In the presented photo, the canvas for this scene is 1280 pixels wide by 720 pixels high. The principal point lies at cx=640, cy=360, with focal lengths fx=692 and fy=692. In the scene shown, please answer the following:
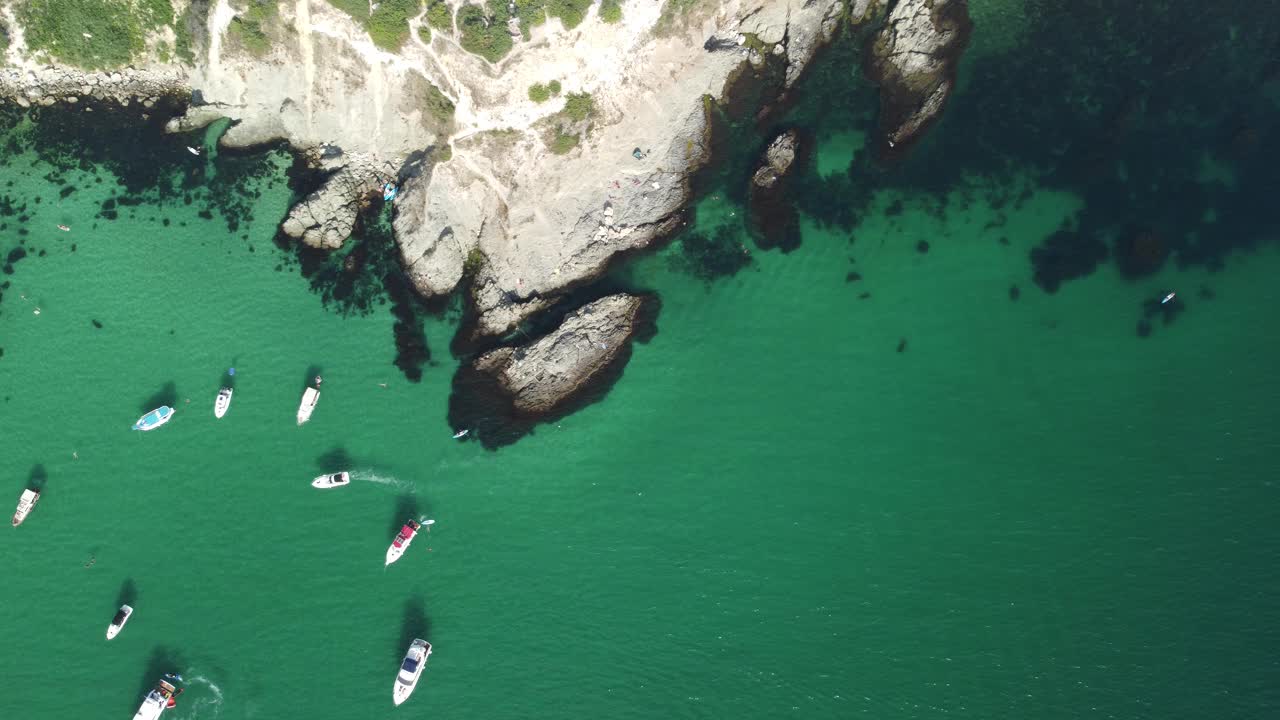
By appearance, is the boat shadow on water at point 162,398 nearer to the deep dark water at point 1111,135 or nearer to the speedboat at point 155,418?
the speedboat at point 155,418

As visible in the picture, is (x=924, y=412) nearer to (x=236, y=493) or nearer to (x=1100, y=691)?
(x=1100, y=691)

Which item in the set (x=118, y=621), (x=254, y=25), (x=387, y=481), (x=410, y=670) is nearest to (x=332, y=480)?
(x=387, y=481)

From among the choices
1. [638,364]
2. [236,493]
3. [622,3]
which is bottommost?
[236,493]

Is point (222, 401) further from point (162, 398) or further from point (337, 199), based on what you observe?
point (337, 199)

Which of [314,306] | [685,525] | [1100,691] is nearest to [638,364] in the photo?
[685,525]

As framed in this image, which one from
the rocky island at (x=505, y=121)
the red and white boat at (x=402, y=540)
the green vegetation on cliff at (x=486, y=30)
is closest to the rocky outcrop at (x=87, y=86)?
the rocky island at (x=505, y=121)
